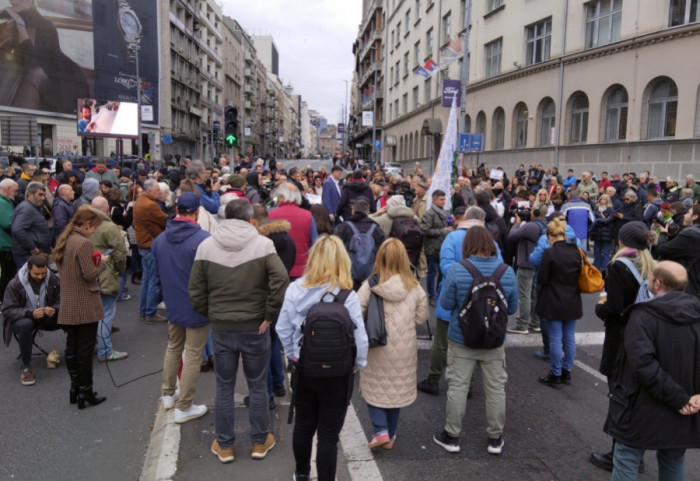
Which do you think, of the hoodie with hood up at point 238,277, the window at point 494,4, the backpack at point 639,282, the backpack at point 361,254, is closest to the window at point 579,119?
the window at point 494,4

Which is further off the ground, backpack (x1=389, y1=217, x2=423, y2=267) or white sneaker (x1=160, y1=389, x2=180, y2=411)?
backpack (x1=389, y1=217, x2=423, y2=267)

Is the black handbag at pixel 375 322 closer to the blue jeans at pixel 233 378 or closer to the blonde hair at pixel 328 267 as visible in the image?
the blonde hair at pixel 328 267

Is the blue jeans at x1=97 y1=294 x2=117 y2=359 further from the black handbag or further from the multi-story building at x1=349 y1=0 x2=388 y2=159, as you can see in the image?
the multi-story building at x1=349 y1=0 x2=388 y2=159

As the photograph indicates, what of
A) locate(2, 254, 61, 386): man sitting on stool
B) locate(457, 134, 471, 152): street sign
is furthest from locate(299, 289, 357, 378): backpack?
locate(457, 134, 471, 152): street sign

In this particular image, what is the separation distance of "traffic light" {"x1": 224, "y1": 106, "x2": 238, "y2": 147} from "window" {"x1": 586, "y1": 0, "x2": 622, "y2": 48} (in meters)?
15.1

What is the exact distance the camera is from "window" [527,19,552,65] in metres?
24.3

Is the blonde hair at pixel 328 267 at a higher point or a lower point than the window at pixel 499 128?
lower

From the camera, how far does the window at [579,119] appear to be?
22.3 meters

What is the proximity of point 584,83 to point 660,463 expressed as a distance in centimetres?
2126

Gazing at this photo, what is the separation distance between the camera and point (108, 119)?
24.8 meters

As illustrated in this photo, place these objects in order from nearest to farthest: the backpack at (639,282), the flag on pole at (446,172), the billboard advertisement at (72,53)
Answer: the backpack at (639,282), the flag on pole at (446,172), the billboard advertisement at (72,53)

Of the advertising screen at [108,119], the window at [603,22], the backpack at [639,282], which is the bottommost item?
the backpack at [639,282]

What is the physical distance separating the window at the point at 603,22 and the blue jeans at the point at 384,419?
20.4 m

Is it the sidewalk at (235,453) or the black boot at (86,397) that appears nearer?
the sidewalk at (235,453)
